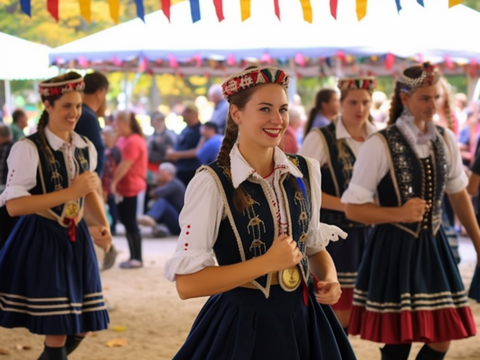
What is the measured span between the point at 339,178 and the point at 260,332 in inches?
108

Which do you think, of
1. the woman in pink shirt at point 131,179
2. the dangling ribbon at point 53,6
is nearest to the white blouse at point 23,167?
the dangling ribbon at point 53,6

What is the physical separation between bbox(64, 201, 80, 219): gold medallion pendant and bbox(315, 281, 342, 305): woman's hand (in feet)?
7.02

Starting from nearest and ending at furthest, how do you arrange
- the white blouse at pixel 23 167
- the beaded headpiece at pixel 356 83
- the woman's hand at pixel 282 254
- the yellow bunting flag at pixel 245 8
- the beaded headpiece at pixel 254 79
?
the woman's hand at pixel 282 254 < the beaded headpiece at pixel 254 79 < the white blouse at pixel 23 167 < the yellow bunting flag at pixel 245 8 < the beaded headpiece at pixel 356 83

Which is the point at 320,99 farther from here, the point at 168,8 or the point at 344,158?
the point at 168,8

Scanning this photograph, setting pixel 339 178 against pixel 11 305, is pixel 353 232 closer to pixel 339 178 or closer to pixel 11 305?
pixel 339 178

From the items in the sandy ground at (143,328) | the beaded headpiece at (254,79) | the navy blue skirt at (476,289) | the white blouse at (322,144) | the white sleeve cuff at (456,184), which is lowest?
the sandy ground at (143,328)

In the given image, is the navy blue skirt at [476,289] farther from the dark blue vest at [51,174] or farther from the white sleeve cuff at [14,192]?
the white sleeve cuff at [14,192]

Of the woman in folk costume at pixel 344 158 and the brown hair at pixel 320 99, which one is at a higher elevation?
the brown hair at pixel 320 99

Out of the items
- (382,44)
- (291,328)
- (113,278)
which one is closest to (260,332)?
(291,328)

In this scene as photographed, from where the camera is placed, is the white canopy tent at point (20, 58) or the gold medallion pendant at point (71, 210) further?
the white canopy tent at point (20, 58)

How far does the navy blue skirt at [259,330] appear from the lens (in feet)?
9.67

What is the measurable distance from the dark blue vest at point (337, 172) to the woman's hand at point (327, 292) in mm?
2595

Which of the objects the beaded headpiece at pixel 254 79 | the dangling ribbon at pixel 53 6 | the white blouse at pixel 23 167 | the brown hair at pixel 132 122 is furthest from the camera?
the brown hair at pixel 132 122

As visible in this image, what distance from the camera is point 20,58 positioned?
1206 centimetres
